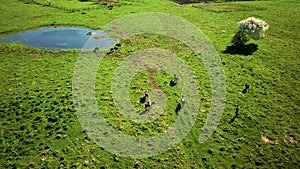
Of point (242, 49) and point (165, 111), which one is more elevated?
point (242, 49)

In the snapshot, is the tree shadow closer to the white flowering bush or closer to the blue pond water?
the white flowering bush

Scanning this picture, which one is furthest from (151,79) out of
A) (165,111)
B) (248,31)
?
(248,31)

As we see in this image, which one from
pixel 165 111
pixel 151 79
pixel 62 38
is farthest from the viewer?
pixel 62 38

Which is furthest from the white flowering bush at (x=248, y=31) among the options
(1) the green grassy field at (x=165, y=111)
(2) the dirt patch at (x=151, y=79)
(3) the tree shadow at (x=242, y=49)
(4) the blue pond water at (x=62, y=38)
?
(4) the blue pond water at (x=62, y=38)

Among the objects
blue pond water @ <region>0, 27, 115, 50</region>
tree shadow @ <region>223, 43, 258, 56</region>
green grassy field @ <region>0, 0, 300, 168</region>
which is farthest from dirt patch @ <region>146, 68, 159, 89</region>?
tree shadow @ <region>223, 43, 258, 56</region>

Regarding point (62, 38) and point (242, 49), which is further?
point (62, 38)

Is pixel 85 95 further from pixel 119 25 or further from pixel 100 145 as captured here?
pixel 119 25

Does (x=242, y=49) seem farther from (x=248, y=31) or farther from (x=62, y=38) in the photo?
(x=62, y=38)

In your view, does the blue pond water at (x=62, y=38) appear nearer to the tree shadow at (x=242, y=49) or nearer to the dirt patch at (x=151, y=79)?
the dirt patch at (x=151, y=79)

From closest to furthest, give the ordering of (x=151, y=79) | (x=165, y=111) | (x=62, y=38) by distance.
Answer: (x=165, y=111)
(x=151, y=79)
(x=62, y=38)
